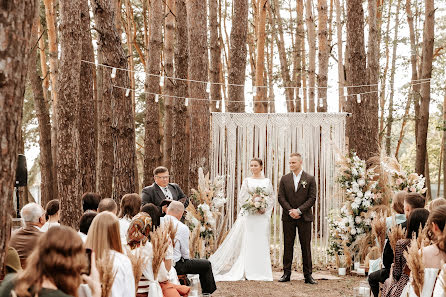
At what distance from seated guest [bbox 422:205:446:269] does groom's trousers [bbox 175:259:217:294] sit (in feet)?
9.13

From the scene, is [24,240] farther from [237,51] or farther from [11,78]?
[237,51]

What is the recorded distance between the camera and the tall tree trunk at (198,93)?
1063 cm

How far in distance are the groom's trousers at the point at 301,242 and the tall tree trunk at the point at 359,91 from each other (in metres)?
2.41

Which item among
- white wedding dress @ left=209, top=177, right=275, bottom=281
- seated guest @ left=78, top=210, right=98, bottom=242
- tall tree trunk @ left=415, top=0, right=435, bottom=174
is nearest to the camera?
seated guest @ left=78, top=210, right=98, bottom=242

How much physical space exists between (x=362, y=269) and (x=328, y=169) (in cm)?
162

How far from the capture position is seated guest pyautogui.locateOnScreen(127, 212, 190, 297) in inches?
177

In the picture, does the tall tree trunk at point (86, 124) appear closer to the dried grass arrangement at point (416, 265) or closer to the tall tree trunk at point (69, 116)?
the tall tree trunk at point (69, 116)

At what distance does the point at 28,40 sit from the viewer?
2773mm

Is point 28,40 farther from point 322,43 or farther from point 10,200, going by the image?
point 322,43

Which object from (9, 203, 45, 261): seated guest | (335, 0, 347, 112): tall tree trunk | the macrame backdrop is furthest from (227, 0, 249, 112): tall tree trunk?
(335, 0, 347, 112): tall tree trunk

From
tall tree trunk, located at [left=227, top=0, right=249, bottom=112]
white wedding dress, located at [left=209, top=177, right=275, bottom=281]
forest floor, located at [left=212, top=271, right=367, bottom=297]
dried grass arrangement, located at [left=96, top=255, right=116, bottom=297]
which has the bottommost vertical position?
forest floor, located at [left=212, top=271, right=367, bottom=297]

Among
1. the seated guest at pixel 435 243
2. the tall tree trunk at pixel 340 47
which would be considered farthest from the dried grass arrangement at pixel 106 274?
the tall tree trunk at pixel 340 47

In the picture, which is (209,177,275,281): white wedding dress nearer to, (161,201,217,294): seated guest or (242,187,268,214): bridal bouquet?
(242,187,268,214): bridal bouquet

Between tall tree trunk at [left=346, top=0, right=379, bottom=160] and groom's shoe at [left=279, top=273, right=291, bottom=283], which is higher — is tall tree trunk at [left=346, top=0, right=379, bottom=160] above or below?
above
